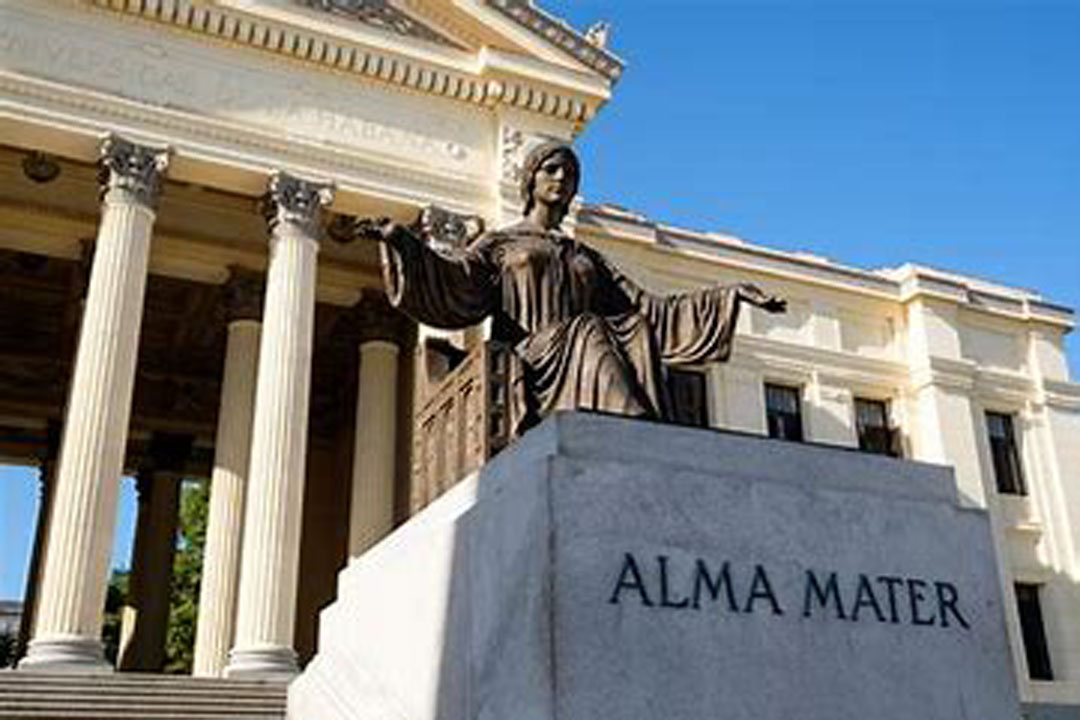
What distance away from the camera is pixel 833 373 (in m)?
25.2

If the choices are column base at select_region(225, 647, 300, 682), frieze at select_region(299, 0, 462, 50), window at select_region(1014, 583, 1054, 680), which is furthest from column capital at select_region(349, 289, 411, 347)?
window at select_region(1014, 583, 1054, 680)

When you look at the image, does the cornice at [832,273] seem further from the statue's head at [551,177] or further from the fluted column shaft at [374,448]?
the statue's head at [551,177]

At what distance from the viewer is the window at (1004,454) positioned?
25.7 meters

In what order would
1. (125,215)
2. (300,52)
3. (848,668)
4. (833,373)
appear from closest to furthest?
(848,668) → (125,215) → (300,52) → (833,373)

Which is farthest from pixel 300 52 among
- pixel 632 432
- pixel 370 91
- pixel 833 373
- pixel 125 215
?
pixel 632 432

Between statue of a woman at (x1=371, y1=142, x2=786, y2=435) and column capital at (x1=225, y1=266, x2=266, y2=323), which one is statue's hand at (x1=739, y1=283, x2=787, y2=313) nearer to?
statue of a woman at (x1=371, y1=142, x2=786, y2=435)

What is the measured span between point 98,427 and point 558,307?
10939 millimetres

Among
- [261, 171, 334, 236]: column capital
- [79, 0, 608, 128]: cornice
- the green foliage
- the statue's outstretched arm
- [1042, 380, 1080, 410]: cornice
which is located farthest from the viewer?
Result: the green foliage

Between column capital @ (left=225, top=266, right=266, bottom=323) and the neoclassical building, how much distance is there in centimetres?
5

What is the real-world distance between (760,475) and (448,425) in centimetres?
202

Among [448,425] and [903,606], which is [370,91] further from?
[903,606]

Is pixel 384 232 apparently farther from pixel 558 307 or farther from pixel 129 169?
pixel 129 169

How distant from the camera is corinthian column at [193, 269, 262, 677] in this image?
1702 cm

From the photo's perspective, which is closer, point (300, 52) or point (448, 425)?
point (448, 425)
